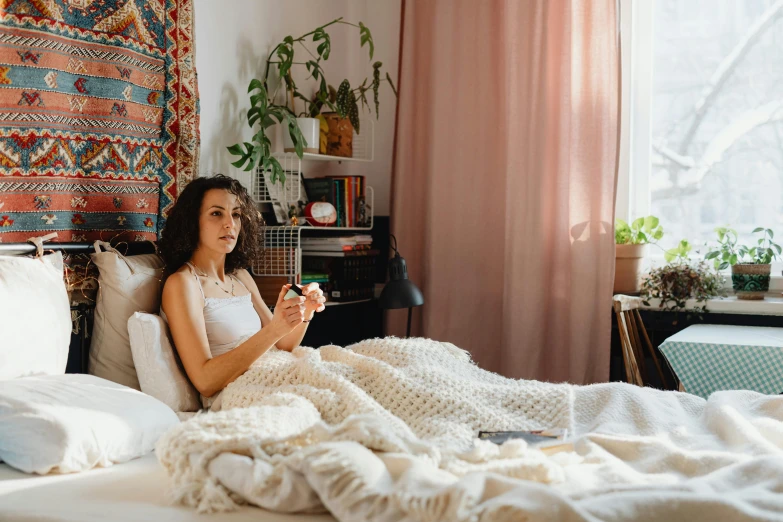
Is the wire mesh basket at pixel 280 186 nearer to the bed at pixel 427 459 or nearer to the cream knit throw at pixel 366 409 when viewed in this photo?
the cream knit throw at pixel 366 409

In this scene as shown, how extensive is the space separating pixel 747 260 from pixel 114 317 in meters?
2.35

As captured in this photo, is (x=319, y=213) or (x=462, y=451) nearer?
(x=462, y=451)

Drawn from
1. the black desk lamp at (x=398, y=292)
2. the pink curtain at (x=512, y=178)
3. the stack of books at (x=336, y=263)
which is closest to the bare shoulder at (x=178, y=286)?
the black desk lamp at (x=398, y=292)

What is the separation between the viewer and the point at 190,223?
7.64 ft

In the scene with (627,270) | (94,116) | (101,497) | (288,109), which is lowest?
(101,497)

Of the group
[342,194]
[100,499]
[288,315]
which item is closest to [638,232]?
[342,194]

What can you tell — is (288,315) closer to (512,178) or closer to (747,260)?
(512,178)

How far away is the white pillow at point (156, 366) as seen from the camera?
6.77 ft

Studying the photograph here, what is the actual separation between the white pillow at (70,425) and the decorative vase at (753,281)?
2.20 metres

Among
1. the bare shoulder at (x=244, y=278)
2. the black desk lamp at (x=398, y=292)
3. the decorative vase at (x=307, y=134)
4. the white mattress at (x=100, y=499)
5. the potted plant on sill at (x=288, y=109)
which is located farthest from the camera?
the decorative vase at (x=307, y=134)

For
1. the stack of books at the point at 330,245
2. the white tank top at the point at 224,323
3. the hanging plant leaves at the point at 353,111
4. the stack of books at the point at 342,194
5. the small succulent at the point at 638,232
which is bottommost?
the white tank top at the point at 224,323

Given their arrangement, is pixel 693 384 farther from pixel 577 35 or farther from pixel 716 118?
pixel 577 35

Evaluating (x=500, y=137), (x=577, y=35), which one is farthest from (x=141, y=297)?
(x=577, y=35)

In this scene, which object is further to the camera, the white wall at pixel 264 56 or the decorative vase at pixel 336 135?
the decorative vase at pixel 336 135
